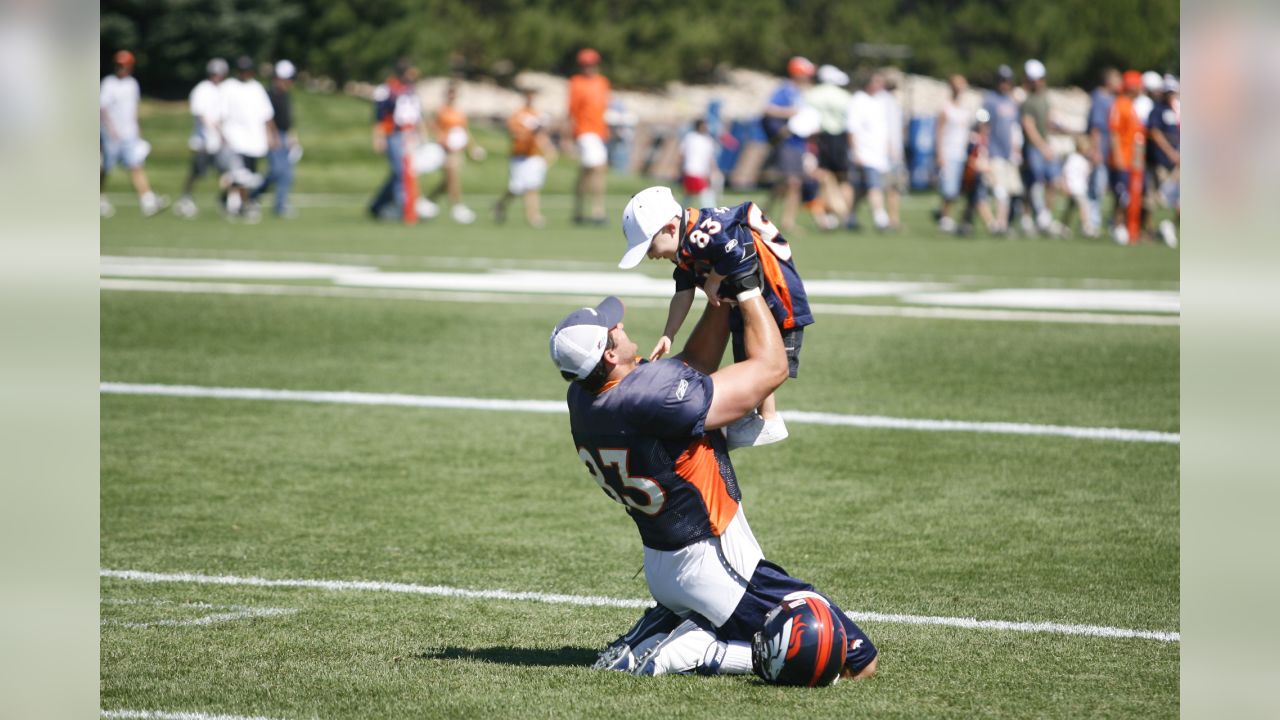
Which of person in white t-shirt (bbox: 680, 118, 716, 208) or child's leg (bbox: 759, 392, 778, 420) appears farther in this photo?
person in white t-shirt (bbox: 680, 118, 716, 208)

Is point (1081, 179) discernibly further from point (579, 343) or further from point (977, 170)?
point (579, 343)

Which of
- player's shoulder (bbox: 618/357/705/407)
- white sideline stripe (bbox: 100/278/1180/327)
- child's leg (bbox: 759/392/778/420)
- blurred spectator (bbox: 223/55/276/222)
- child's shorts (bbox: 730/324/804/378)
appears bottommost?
white sideline stripe (bbox: 100/278/1180/327)

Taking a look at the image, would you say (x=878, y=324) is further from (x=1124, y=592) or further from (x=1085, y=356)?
(x=1124, y=592)

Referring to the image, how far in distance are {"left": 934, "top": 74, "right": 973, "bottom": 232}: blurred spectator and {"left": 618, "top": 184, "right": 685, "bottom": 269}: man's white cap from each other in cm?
1983

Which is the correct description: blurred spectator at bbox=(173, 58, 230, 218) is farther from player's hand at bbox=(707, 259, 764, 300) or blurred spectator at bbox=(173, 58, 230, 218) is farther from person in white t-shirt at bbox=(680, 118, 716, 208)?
player's hand at bbox=(707, 259, 764, 300)

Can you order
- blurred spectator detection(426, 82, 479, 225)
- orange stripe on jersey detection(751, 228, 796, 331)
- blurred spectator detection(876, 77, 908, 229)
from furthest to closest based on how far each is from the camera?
blurred spectator detection(426, 82, 479, 225)
blurred spectator detection(876, 77, 908, 229)
orange stripe on jersey detection(751, 228, 796, 331)

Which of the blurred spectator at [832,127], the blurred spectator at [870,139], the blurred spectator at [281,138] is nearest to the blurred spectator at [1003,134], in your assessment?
the blurred spectator at [870,139]

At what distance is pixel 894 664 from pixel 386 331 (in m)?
9.36

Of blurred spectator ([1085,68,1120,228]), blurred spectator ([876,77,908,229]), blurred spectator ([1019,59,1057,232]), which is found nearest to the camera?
blurred spectator ([1019,59,1057,232])

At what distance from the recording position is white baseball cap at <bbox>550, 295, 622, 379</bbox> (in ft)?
15.7

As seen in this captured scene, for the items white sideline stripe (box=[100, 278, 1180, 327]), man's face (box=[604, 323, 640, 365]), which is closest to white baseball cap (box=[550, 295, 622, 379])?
man's face (box=[604, 323, 640, 365])

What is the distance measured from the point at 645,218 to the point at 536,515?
10.1ft

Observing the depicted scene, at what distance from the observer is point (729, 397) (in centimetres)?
484
